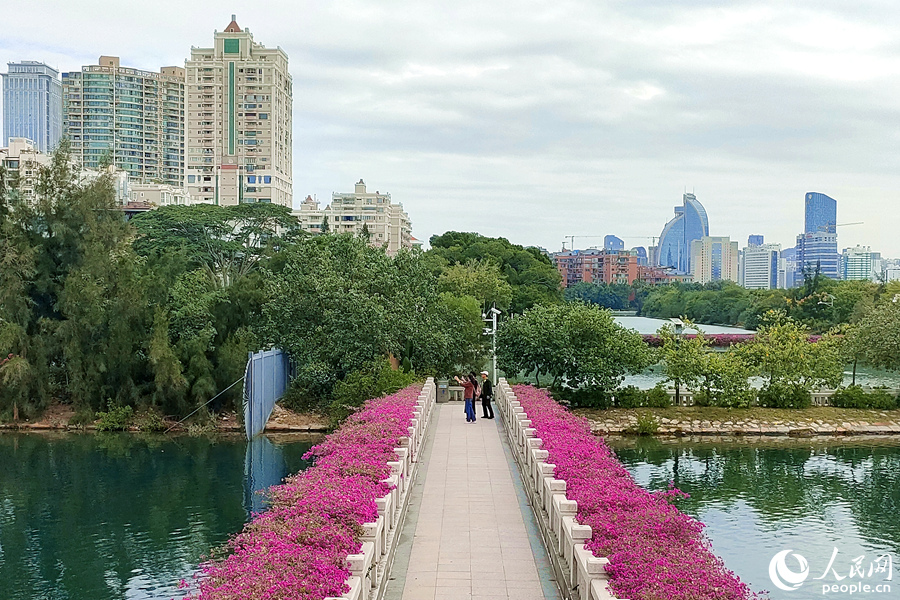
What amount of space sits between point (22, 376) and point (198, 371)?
4.15 metres

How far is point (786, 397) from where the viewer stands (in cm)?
2580

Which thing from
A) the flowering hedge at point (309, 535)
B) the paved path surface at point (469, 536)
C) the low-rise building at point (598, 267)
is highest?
the low-rise building at point (598, 267)

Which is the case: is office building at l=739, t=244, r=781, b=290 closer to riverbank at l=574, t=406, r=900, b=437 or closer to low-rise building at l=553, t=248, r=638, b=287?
low-rise building at l=553, t=248, r=638, b=287

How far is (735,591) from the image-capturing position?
5410 millimetres

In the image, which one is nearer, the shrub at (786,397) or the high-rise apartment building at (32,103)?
the shrub at (786,397)

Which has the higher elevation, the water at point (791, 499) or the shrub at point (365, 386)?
the shrub at point (365, 386)

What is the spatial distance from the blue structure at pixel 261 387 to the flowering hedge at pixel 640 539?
480 inches

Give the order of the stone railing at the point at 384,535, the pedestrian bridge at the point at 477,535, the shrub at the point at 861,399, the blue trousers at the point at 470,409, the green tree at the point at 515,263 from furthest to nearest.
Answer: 1. the green tree at the point at 515,263
2. the shrub at the point at 861,399
3. the blue trousers at the point at 470,409
4. the pedestrian bridge at the point at 477,535
5. the stone railing at the point at 384,535

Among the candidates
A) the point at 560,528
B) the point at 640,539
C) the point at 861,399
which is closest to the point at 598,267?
the point at 861,399

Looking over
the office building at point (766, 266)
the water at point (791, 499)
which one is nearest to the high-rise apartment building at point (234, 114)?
the water at point (791, 499)

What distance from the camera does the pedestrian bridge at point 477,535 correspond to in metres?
7.12

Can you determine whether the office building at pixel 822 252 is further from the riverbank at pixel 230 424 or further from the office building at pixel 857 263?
the riverbank at pixel 230 424

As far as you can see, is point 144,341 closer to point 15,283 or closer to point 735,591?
point 15,283

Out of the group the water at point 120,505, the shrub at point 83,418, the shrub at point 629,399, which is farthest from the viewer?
the shrub at point 629,399
